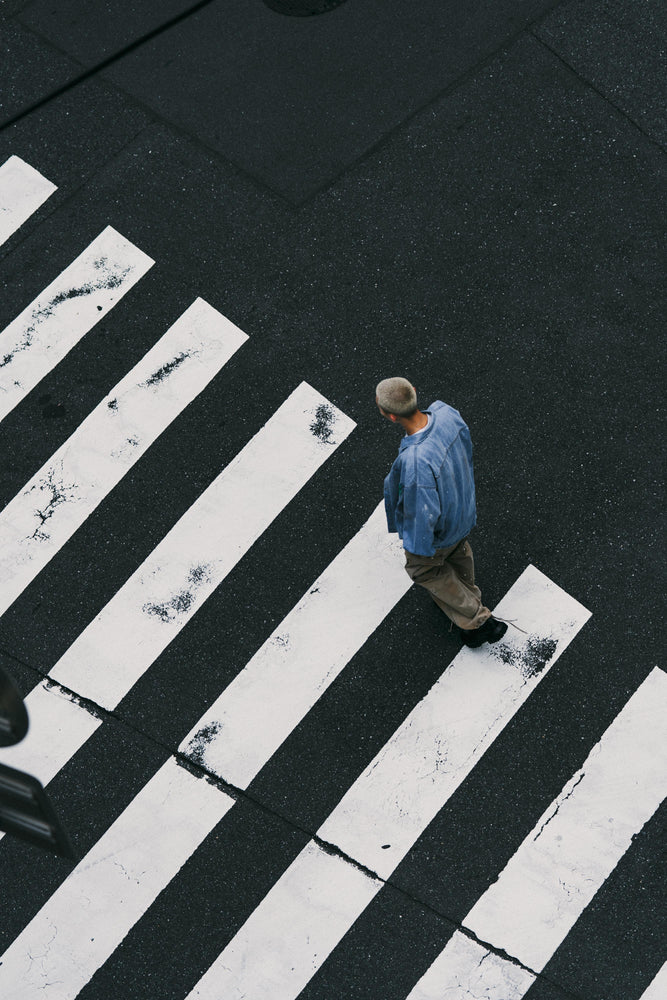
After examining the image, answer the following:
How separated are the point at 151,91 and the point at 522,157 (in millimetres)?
3038

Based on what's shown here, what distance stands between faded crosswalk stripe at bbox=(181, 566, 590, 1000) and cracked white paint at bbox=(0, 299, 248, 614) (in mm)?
2762

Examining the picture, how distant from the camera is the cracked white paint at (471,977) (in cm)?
712

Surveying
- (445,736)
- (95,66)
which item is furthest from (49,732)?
(95,66)

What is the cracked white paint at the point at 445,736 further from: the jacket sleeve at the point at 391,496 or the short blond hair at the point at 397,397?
the short blond hair at the point at 397,397

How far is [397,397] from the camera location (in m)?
6.36

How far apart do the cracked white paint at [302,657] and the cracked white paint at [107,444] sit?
167cm

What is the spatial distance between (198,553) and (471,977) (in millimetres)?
3379

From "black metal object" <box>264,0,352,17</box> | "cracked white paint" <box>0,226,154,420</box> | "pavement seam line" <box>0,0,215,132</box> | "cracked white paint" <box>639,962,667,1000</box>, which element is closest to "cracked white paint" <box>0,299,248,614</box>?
"cracked white paint" <box>0,226,154,420</box>

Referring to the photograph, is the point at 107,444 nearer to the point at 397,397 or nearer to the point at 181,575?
the point at 181,575

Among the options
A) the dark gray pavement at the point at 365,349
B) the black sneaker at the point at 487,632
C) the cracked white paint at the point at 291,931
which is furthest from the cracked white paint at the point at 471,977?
the black sneaker at the point at 487,632

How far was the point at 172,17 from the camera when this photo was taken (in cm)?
916

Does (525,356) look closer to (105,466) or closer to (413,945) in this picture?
(105,466)

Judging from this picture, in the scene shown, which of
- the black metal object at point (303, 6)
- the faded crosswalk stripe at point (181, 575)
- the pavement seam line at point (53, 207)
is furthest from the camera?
the black metal object at point (303, 6)

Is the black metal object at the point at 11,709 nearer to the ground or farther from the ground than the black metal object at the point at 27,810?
farther from the ground
